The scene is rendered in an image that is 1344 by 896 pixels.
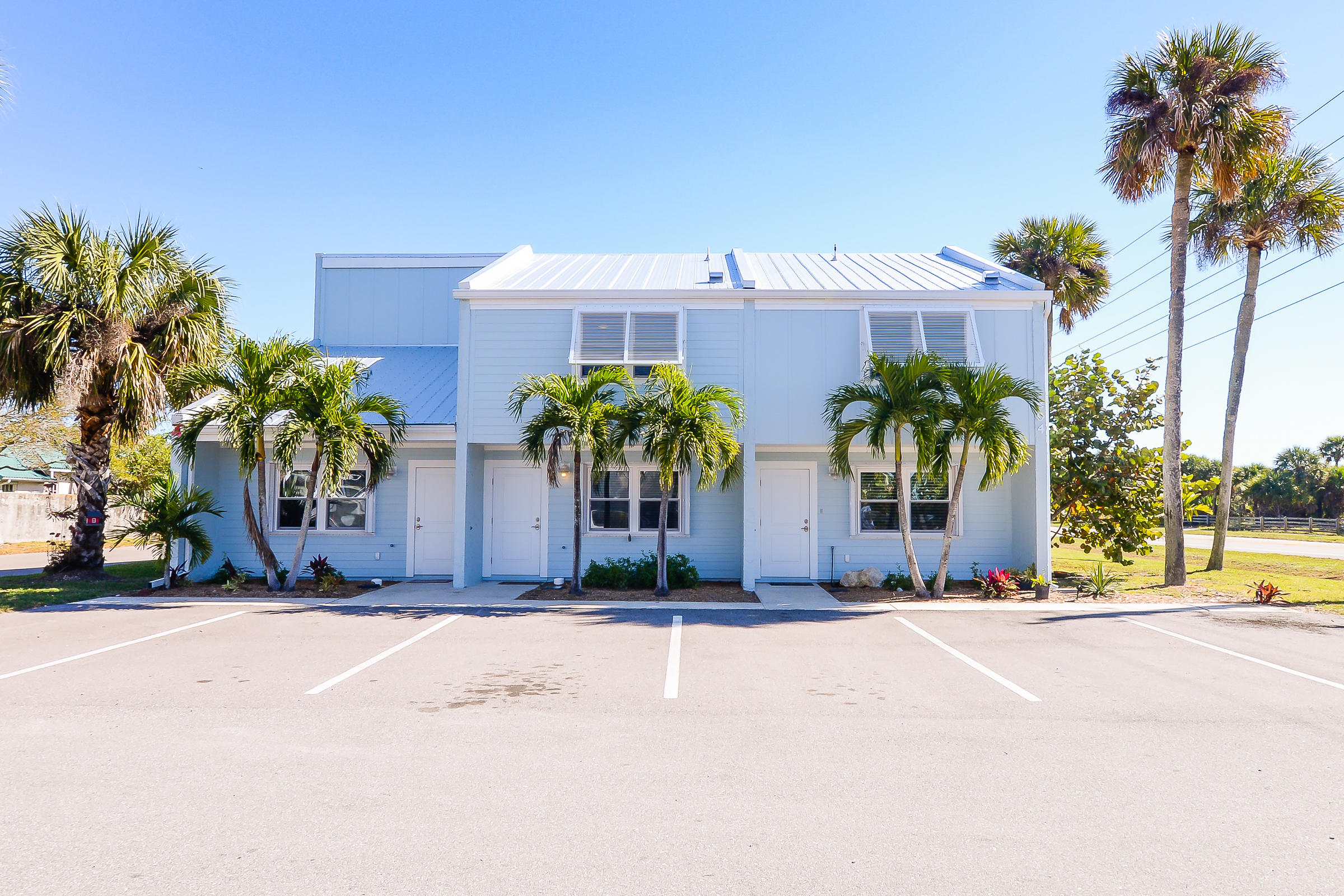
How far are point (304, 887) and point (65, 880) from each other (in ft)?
3.65

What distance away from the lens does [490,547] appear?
1432 centimetres

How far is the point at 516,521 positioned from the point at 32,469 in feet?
49.2

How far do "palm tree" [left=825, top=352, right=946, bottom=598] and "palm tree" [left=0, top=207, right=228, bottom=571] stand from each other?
11.5 metres

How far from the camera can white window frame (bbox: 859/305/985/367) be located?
13.1m

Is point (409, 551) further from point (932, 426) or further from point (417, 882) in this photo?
point (417, 882)

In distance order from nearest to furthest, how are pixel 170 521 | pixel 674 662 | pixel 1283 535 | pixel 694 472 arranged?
pixel 674 662
pixel 170 521
pixel 694 472
pixel 1283 535

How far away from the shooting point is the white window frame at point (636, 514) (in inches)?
559

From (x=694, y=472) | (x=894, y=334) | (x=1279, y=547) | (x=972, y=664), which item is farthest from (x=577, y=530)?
(x=1279, y=547)

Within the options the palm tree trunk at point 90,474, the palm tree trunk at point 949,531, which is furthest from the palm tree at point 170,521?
the palm tree trunk at point 949,531

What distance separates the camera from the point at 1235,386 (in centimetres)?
1844

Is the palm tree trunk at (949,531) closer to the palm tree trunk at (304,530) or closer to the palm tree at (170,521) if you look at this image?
the palm tree trunk at (304,530)

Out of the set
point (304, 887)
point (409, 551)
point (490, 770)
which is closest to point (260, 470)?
point (409, 551)

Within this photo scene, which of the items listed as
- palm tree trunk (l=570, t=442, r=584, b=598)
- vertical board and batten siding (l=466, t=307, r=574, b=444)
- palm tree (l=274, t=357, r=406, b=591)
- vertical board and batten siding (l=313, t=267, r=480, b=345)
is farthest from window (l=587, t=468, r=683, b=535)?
vertical board and batten siding (l=313, t=267, r=480, b=345)

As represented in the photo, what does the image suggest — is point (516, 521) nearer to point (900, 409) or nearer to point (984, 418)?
point (900, 409)
